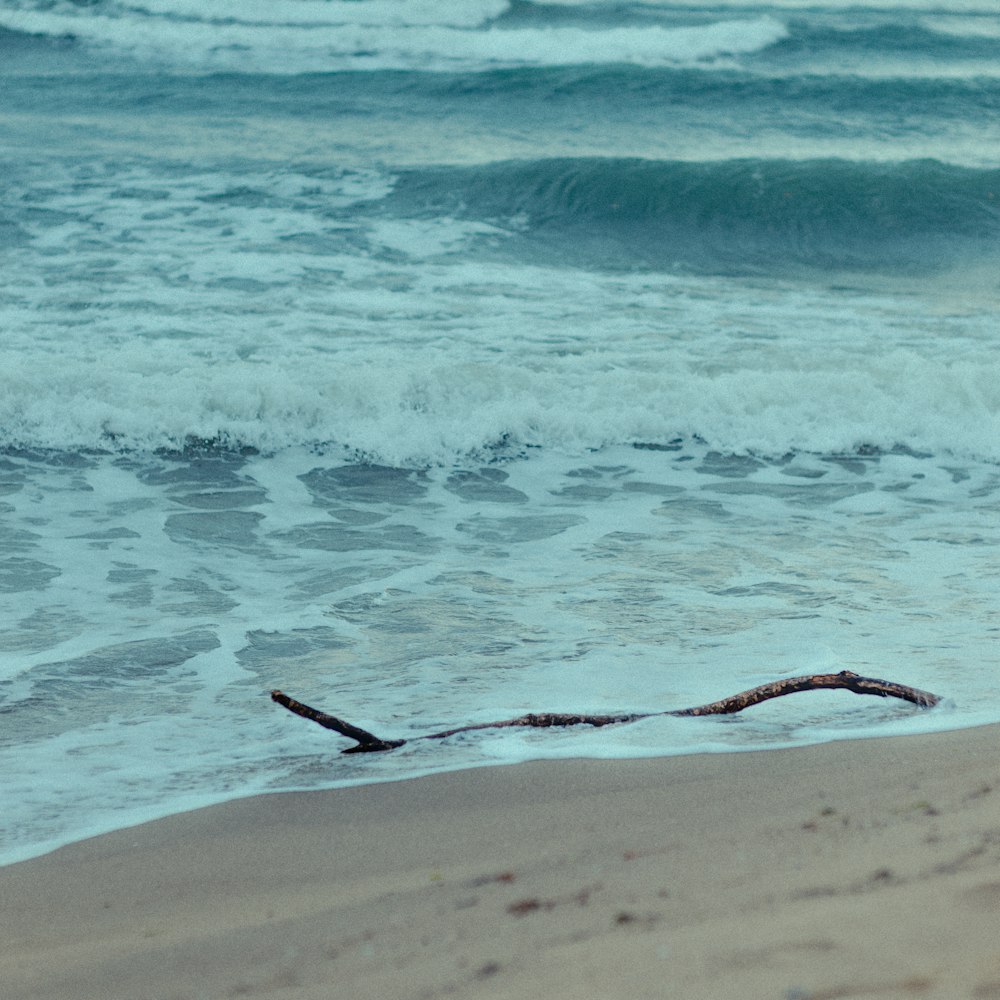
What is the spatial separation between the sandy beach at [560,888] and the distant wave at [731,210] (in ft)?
28.2

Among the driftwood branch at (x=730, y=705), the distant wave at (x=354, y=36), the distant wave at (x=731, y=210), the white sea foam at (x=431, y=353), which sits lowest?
the driftwood branch at (x=730, y=705)

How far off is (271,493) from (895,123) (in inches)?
525

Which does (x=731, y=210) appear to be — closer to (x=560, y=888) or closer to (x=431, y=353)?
(x=431, y=353)

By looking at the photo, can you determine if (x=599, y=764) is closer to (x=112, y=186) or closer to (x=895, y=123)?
(x=112, y=186)

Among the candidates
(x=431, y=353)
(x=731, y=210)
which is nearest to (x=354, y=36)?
(x=731, y=210)

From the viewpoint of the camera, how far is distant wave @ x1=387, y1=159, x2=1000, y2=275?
11.2 m

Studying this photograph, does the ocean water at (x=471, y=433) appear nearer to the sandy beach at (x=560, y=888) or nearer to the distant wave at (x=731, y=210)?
the distant wave at (x=731, y=210)

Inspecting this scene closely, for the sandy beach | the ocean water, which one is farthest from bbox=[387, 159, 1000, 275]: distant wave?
the sandy beach

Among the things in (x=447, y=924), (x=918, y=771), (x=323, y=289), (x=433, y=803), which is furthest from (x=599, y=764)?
(x=323, y=289)

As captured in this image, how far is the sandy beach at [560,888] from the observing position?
1.51 meters

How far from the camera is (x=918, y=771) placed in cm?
231

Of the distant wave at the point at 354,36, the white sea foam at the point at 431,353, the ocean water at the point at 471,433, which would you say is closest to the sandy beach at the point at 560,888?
the ocean water at the point at 471,433

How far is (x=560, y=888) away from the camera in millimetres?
1854

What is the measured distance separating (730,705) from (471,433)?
3698 millimetres
